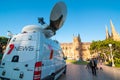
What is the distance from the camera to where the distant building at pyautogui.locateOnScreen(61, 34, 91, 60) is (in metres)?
108

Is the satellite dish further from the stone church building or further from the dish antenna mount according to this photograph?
the stone church building

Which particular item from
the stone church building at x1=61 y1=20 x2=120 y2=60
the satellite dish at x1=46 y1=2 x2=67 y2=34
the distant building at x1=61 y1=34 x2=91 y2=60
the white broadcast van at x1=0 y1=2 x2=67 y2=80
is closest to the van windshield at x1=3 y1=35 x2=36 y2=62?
the white broadcast van at x1=0 y1=2 x2=67 y2=80

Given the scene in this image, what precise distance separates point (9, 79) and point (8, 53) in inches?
45.1

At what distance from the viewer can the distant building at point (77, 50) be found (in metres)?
108

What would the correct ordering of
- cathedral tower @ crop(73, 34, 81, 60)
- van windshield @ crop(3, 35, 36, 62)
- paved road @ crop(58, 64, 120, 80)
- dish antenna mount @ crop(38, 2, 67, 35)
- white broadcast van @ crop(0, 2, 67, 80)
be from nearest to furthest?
white broadcast van @ crop(0, 2, 67, 80), van windshield @ crop(3, 35, 36, 62), dish antenna mount @ crop(38, 2, 67, 35), paved road @ crop(58, 64, 120, 80), cathedral tower @ crop(73, 34, 81, 60)

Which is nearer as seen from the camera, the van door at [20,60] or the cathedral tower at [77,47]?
the van door at [20,60]

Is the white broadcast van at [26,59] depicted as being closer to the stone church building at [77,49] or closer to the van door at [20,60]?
the van door at [20,60]

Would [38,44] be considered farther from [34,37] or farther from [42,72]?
[42,72]

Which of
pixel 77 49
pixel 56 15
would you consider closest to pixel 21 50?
pixel 56 15

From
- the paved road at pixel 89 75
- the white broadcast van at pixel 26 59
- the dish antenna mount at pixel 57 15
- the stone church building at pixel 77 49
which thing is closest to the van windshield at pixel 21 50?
the white broadcast van at pixel 26 59

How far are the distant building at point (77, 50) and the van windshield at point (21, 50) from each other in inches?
3945

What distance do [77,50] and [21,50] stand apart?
104088 millimetres

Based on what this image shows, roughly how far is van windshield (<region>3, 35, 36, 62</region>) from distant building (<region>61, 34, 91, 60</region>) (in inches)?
3945

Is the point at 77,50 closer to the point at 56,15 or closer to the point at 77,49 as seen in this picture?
the point at 77,49
